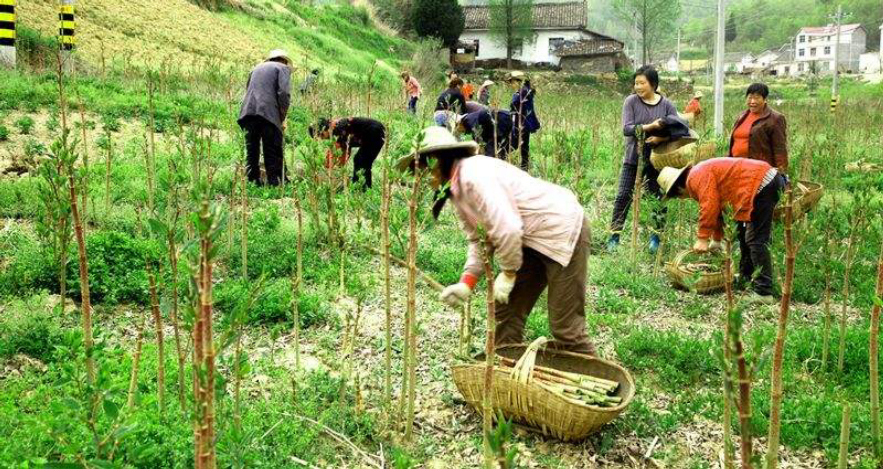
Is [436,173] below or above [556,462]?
above

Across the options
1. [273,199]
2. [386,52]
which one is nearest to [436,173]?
[273,199]

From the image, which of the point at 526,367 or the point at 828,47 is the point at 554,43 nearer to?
the point at 828,47

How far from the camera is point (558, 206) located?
320cm

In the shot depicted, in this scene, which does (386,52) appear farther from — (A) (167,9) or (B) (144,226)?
(B) (144,226)

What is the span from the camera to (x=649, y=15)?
164 ft

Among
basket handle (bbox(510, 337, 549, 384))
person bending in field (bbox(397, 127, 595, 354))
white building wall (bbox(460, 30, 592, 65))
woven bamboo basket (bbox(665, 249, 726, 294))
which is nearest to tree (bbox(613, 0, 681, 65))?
white building wall (bbox(460, 30, 592, 65))

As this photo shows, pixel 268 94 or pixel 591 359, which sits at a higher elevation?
pixel 268 94

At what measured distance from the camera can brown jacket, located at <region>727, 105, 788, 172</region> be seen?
5848 mm

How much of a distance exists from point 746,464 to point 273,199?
6.22 m

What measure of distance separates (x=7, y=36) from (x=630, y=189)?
9442mm

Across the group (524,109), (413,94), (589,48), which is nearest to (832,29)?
(589,48)

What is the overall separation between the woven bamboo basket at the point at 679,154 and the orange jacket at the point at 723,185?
0.75 metres

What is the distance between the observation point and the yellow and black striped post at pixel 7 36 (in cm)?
973

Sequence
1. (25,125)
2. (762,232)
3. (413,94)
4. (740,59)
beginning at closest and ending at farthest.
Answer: (762,232)
(25,125)
(413,94)
(740,59)
